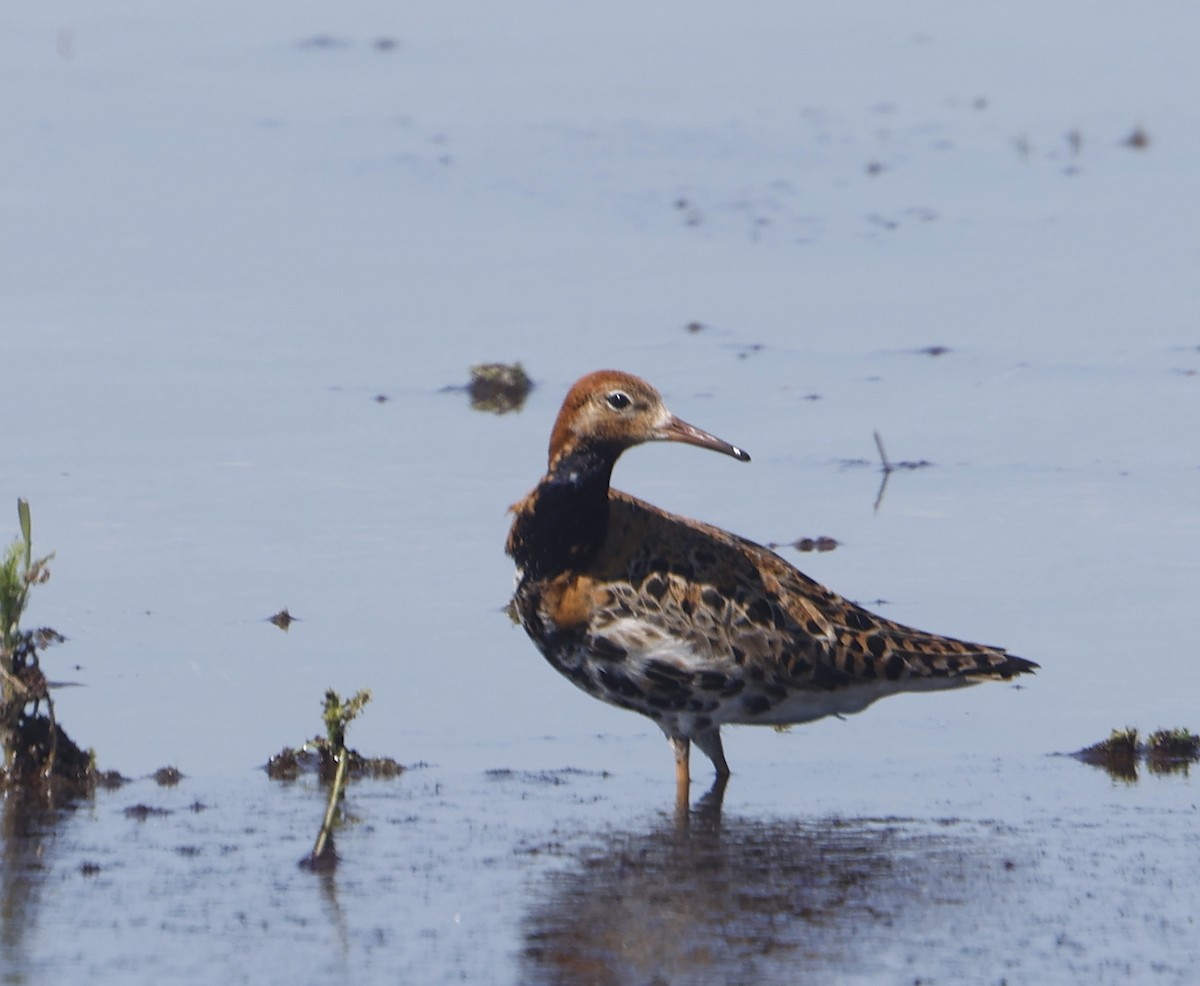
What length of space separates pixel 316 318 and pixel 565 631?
6.08 metres

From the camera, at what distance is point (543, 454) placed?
1151 cm

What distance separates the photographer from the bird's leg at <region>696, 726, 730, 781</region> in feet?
26.3

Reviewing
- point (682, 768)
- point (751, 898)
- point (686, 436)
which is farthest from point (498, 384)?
point (751, 898)

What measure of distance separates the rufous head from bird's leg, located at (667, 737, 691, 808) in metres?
1.00

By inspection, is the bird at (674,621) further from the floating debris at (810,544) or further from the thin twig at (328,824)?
the floating debris at (810,544)

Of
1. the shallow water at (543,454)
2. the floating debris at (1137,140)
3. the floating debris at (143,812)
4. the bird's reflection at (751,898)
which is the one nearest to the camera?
the bird's reflection at (751,898)

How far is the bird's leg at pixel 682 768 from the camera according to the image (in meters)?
7.71

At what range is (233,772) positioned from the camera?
7758 mm

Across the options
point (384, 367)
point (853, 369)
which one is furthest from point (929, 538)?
point (384, 367)

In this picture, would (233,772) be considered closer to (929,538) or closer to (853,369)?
(929,538)

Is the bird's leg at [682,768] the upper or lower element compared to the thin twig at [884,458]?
lower

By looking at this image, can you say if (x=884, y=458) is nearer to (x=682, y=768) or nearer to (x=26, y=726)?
(x=682, y=768)

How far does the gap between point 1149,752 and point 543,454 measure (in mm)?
4235

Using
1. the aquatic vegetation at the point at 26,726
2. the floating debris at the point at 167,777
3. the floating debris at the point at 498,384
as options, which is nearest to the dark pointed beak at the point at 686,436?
the floating debris at the point at 167,777
